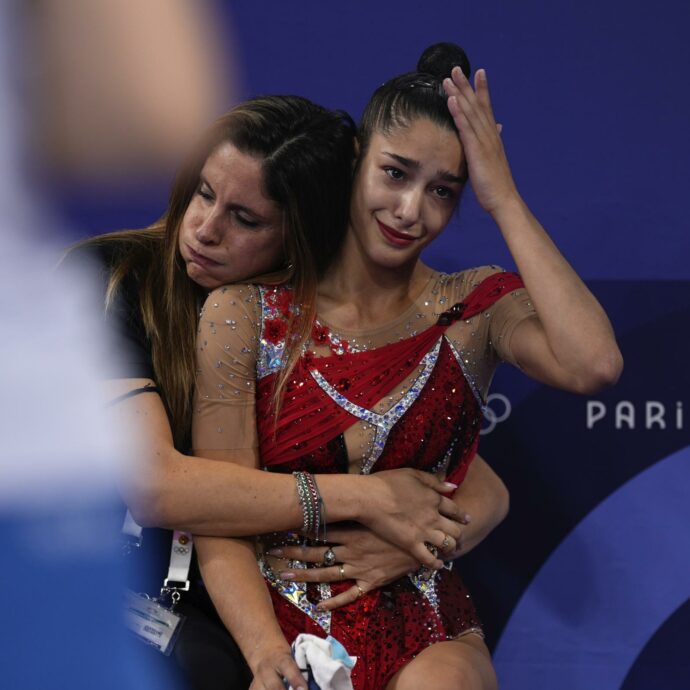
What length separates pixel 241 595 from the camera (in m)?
1.71

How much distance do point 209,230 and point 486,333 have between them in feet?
1.43

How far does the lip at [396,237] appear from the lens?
178 centimetres

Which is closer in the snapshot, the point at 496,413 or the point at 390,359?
the point at 390,359

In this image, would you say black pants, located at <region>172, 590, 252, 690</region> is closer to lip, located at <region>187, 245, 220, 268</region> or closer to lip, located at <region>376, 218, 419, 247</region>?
lip, located at <region>187, 245, 220, 268</region>

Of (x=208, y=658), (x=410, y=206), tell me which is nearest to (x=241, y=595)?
(x=208, y=658)

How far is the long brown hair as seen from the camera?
180 centimetres

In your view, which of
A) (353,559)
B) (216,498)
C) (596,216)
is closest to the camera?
(216,498)

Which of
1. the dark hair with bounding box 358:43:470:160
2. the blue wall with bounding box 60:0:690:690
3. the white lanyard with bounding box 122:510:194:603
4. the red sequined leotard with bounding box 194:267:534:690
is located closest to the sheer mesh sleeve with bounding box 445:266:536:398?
the red sequined leotard with bounding box 194:267:534:690

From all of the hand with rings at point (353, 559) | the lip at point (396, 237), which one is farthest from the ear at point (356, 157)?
the hand with rings at point (353, 559)

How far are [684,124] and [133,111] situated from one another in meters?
0.96

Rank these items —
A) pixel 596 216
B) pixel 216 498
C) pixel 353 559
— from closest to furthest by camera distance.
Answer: pixel 216 498, pixel 353 559, pixel 596 216

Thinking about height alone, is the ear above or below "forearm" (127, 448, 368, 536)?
above

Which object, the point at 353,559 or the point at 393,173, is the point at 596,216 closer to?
the point at 393,173

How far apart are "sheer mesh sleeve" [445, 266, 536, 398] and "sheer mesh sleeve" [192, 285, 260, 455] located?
0.31 metres
